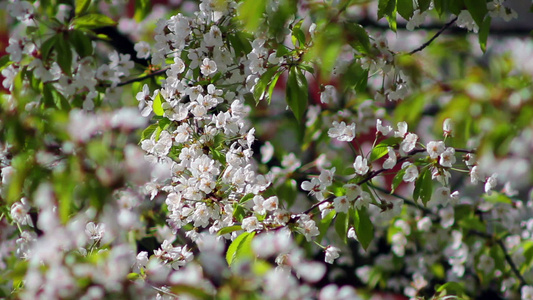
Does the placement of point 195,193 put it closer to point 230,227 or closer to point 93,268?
point 230,227

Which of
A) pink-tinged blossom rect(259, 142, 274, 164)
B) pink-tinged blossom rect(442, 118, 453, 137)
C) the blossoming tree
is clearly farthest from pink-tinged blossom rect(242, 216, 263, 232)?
pink-tinged blossom rect(259, 142, 274, 164)

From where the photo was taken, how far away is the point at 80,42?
1.55m

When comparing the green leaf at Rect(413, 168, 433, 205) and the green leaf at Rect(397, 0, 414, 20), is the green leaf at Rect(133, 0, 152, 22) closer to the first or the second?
the green leaf at Rect(397, 0, 414, 20)

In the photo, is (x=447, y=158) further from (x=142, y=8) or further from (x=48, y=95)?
(x=142, y=8)

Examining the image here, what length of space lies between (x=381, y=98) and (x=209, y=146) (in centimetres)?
59

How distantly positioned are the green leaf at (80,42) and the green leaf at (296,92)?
56cm

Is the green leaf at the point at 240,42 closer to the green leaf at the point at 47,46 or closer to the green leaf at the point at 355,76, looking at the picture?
the green leaf at the point at 355,76

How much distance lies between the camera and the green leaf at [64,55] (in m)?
1.49

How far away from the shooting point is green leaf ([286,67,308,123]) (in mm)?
1494

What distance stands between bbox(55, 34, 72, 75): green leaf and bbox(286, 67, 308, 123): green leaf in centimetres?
57

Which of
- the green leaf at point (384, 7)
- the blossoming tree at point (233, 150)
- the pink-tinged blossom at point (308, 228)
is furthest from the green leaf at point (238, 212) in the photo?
the green leaf at point (384, 7)

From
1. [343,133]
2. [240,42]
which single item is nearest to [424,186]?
[343,133]

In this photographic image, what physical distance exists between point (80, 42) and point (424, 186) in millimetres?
992

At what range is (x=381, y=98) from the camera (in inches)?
70.7
